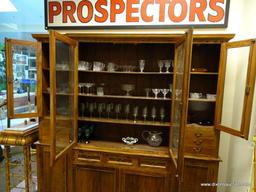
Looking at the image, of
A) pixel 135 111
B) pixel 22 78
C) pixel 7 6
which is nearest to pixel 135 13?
pixel 135 111

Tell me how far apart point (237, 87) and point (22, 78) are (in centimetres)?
260

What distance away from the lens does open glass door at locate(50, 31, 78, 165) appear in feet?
5.73

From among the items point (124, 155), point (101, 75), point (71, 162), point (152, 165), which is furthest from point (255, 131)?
point (71, 162)

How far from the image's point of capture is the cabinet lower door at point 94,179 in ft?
7.49

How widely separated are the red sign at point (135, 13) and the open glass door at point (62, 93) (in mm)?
564

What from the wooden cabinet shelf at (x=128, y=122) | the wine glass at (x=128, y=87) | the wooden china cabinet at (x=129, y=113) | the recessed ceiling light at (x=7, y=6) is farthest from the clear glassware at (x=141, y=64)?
the recessed ceiling light at (x=7, y=6)

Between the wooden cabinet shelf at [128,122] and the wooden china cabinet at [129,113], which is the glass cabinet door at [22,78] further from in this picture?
the wooden cabinet shelf at [128,122]

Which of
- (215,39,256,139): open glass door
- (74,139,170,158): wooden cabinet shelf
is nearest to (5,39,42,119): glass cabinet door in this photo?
(74,139,170,158): wooden cabinet shelf

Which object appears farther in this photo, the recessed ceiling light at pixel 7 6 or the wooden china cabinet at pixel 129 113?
the recessed ceiling light at pixel 7 6

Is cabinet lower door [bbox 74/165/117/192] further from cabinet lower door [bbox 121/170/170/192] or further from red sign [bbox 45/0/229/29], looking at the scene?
red sign [bbox 45/0/229/29]

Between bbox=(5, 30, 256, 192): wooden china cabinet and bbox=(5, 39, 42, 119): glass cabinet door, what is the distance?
8 centimetres

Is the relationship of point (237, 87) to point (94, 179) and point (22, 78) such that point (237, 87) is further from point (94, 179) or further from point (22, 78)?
point (22, 78)

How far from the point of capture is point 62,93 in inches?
79.8

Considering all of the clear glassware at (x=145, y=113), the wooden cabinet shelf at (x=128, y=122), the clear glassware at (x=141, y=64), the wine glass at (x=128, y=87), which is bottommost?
the wooden cabinet shelf at (x=128, y=122)
